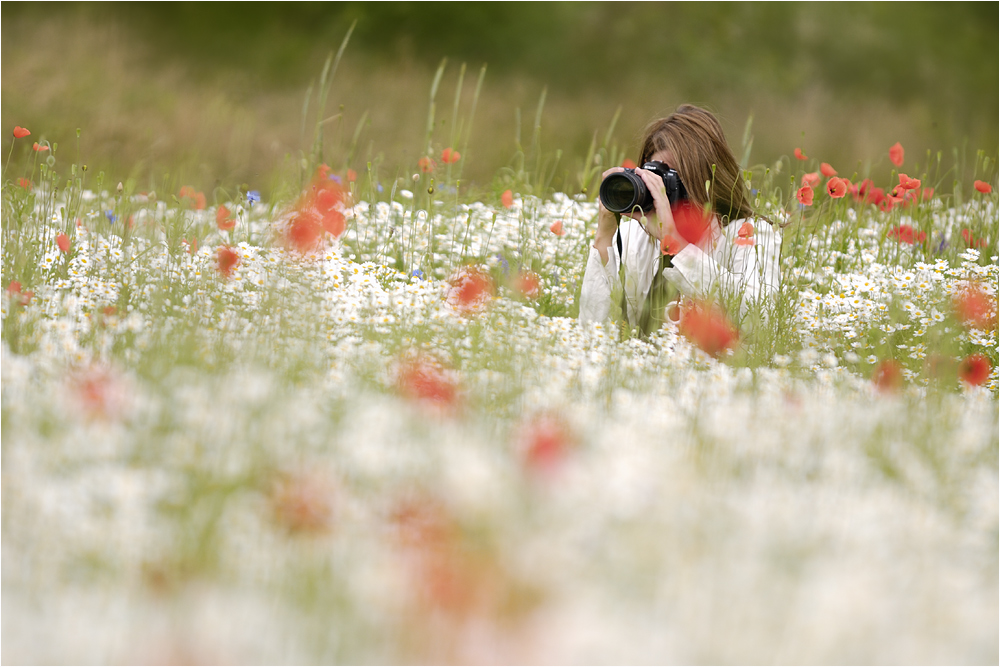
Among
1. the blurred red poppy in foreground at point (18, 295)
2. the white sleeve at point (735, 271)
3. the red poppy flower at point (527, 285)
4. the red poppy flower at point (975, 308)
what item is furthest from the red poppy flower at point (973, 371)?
the blurred red poppy in foreground at point (18, 295)

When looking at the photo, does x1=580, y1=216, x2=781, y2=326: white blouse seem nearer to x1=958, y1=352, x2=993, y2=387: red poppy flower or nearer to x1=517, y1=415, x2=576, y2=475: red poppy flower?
x1=958, y1=352, x2=993, y2=387: red poppy flower

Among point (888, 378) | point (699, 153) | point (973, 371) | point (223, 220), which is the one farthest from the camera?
point (699, 153)

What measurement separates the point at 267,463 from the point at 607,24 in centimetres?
1125

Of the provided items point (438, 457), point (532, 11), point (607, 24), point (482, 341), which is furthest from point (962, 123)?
point (438, 457)

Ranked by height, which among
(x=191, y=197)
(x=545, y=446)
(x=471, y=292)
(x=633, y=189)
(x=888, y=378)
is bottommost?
(x=545, y=446)

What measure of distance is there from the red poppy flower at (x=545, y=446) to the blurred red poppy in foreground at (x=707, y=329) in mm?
585

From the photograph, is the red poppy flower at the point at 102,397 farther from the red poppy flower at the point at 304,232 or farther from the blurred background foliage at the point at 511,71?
the blurred background foliage at the point at 511,71

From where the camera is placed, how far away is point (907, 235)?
375cm

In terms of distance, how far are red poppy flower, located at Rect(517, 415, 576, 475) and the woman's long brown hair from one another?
67.4 inches

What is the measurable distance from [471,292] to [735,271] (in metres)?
1.15

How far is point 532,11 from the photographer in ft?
38.1

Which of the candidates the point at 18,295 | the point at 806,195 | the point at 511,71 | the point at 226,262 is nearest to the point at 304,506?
the point at 226,262

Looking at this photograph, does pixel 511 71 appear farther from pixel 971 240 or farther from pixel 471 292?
pixel 471 292

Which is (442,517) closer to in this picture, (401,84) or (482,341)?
(482,341)
